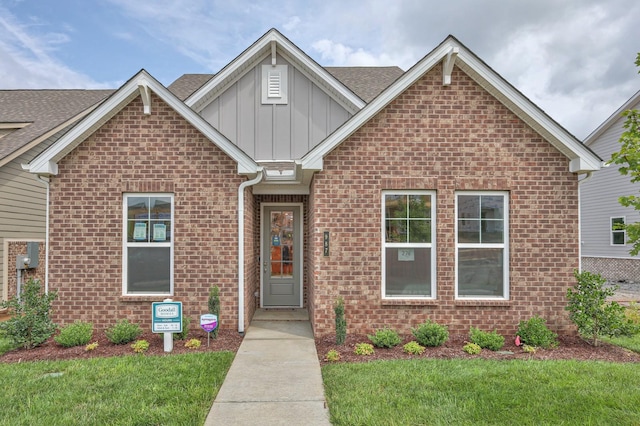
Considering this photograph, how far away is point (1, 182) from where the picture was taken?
10883 mm

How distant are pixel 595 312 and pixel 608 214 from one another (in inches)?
619

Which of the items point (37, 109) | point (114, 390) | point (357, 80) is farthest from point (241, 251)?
point (37, 109)

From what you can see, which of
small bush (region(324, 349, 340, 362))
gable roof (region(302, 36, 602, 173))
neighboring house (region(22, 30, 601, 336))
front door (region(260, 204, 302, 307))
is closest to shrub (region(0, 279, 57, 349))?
neighboring house (region(22, 30, 601, 336))

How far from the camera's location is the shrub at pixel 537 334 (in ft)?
21.6

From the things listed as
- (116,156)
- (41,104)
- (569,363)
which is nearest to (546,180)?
(569,363)

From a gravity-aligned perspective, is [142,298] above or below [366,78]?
below

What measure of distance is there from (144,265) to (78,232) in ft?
4.45

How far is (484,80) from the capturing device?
706 centimetres

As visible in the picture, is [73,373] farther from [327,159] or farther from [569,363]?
[569,363]

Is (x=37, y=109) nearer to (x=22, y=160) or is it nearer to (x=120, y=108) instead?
(x=22, y=160)

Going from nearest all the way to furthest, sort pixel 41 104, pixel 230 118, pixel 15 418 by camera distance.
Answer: pixel 15 418 → pixel 230 118 → pixel 41 104

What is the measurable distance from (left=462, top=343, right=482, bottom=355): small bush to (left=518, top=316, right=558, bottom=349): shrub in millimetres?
935

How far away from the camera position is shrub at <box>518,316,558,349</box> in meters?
6.59

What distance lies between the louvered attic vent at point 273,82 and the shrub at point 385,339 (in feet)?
20.7
